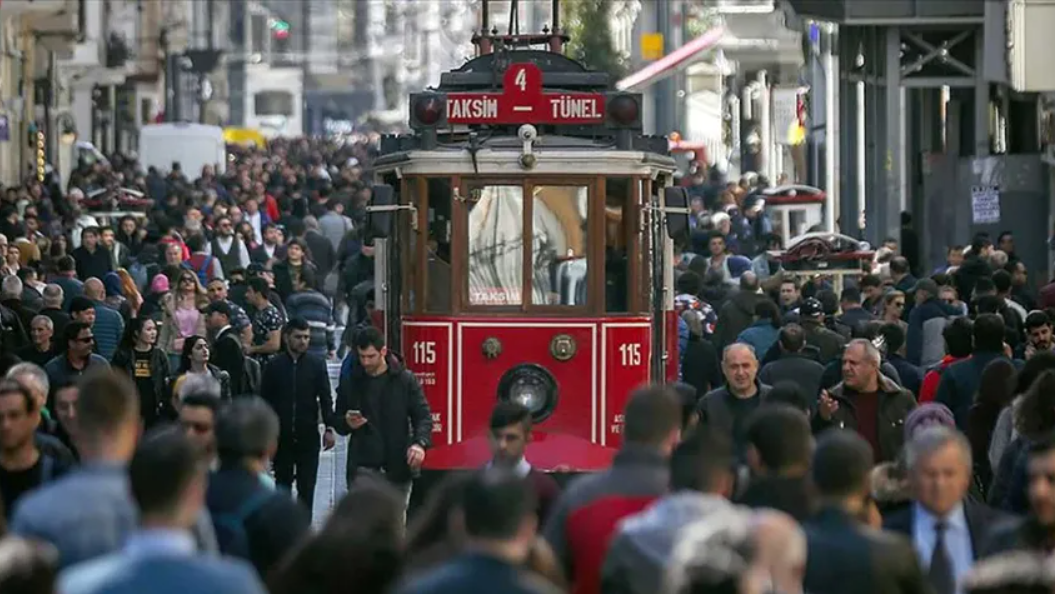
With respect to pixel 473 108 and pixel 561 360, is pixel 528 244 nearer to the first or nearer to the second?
pixel 561 360

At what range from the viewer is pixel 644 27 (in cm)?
6328

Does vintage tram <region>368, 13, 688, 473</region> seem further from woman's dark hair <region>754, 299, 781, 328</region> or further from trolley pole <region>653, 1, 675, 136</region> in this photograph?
trolley pole <region>653, 1, 675, 136</region>

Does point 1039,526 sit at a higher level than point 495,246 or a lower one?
lower

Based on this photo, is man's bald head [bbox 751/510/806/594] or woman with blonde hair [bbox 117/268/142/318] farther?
woman with blonde hair [bbox 117/268/142/318]

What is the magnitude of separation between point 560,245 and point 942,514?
7911 mm

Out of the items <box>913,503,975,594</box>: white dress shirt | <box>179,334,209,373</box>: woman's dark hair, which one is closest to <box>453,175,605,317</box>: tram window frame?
<box>179,334,209,373</box>: woman's dark hair

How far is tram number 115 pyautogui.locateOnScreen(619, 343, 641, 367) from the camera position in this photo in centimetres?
1759

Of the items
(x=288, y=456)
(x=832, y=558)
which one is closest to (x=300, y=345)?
(x=288, y=456)

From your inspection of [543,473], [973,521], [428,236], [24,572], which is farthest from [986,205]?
[24,572]

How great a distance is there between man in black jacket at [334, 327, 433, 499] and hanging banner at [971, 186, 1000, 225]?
16789 millimetres

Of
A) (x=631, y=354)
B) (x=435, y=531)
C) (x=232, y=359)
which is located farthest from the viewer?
(x=232, y=359)

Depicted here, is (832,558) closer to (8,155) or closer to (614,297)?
(614,297)

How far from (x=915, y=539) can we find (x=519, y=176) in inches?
308

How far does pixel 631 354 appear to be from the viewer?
17.6 m
